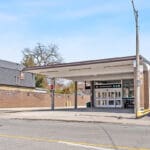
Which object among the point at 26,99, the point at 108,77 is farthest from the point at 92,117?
the point at 26,99

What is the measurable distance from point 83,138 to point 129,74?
29818mm

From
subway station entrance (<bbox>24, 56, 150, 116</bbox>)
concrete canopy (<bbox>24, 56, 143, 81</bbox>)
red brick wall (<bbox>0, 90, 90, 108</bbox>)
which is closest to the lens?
concrete canopy (<bbox>24, 56, 143, 81</bbox>)

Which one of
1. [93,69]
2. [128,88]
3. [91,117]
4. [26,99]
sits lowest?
[91,117]

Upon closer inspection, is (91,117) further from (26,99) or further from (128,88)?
(26,99)

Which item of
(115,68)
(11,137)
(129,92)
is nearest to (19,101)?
(129,92)

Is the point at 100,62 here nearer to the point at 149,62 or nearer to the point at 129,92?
the point at 149,62

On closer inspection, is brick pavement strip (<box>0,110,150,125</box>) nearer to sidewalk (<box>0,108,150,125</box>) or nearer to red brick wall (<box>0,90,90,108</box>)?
sidewalk (<box>0,108,150,125</box>)

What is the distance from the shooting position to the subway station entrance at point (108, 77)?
34.9 m

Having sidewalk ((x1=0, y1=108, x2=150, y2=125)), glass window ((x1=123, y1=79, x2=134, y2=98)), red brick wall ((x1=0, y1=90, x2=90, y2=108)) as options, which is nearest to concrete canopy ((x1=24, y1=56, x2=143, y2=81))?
glass window ((x1=123, y1=79, x2=134, y2=98))

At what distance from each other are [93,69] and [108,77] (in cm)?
709

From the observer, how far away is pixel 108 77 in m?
45.4

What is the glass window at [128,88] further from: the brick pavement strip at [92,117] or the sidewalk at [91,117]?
the brick pavement strip at [92,117]

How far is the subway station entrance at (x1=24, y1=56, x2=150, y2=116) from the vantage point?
34875 mm

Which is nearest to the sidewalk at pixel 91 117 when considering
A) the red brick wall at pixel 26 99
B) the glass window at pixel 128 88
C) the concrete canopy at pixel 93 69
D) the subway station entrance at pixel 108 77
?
the subway station entrance at pixel 108 77
